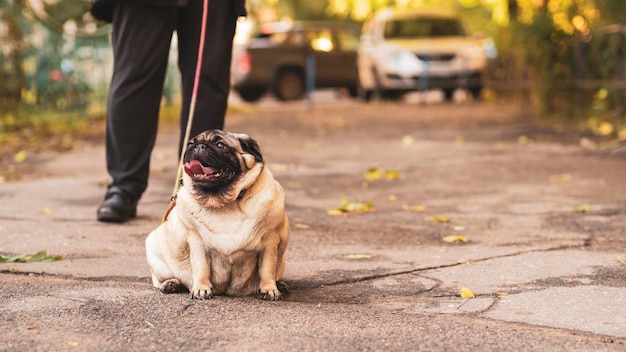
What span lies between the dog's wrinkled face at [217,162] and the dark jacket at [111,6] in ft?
4.77

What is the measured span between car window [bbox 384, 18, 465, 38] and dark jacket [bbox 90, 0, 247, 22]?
15829mm

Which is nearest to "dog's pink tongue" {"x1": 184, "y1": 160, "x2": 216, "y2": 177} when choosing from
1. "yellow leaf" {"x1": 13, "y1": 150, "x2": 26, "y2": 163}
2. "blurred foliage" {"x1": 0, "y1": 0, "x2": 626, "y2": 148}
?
"yellow leaf" {"x1": 13, "y1": 150, "x2": 26, "y2": 163}

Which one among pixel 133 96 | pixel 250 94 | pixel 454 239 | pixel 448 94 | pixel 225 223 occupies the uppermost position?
pixel 133 96

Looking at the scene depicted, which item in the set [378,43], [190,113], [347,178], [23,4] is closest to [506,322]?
[190,113]

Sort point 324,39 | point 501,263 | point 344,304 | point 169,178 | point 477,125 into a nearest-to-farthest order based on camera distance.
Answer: point 344,304 → point 501,263 → point 169,178 → point 477,125 → point 324,39

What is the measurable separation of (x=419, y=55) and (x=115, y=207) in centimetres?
1577

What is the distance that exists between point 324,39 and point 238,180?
1921 centimetres

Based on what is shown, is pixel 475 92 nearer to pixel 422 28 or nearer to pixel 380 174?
pixel 422 28

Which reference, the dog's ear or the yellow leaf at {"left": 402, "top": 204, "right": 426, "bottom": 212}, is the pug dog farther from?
the yellow leaf at {"left": 402, "top": 204, "right": 426, "bottom": 212}

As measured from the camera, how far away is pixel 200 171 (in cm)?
344

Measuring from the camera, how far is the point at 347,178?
768cm

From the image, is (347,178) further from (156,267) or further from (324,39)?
(324,39)

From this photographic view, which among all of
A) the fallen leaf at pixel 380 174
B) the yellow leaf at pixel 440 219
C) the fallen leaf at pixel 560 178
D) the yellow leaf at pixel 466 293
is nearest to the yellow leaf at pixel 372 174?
the fallen leaf at pixel 380 174

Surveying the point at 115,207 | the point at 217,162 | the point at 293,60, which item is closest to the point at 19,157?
the point at 115,207
